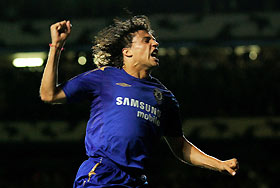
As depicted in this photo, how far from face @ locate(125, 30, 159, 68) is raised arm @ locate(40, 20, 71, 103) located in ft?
1.92

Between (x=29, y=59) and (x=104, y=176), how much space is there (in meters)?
11.4

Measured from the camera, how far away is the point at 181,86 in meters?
12.5

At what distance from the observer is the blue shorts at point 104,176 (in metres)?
3.12

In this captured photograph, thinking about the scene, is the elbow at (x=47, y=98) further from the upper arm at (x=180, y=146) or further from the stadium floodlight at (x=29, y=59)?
the stadium floodlight at (x=29, y=59)

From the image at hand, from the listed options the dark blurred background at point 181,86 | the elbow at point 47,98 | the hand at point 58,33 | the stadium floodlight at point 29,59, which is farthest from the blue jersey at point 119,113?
the stadium floodlight at point 29,59

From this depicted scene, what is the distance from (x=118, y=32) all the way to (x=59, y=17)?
10292 millimetres

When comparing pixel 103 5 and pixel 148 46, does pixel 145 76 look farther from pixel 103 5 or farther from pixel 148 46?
pixel 103 5

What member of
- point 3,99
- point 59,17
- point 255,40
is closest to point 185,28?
Answer: point 255,40

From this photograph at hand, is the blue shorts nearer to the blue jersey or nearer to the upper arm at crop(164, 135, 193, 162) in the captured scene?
the blue jersey

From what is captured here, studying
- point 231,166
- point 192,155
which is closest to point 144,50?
point 192,155

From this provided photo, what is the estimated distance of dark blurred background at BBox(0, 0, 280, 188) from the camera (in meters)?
11.8

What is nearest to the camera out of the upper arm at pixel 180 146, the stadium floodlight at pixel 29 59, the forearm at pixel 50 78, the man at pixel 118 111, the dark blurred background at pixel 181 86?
the forearm at pixel 50 78

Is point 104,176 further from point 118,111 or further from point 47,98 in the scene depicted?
point 47,98

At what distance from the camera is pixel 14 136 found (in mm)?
12219
